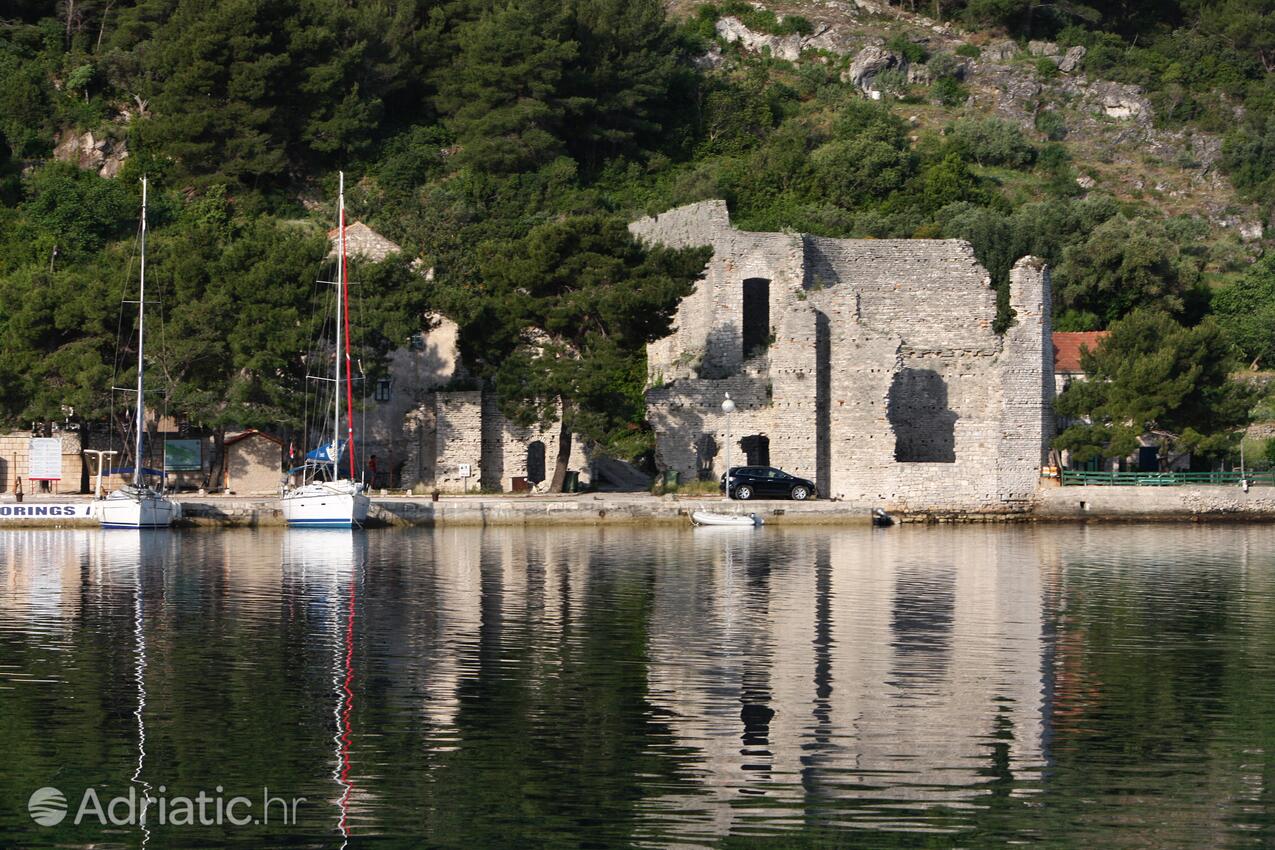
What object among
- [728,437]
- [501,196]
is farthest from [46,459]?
[501,196]

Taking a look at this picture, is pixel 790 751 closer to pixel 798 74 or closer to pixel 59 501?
pixel 59 501

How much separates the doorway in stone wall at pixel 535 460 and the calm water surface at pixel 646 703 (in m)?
14.3

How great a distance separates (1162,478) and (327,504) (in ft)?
61.6

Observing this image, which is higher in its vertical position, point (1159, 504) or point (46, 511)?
point (1159, 504)

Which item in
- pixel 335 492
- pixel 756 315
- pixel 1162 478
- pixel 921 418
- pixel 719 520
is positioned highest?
pixel 756 315

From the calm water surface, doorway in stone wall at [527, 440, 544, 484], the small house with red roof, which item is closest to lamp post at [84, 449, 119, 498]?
the calm water surface

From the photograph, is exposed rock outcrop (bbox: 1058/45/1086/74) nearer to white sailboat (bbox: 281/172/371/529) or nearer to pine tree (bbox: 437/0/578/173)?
pine tree (bbox: 437/0/578/173)

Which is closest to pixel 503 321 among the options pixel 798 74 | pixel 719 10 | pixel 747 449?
pixel 747 449

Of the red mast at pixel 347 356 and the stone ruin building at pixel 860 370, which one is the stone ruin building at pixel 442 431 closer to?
the red mast at pixel 347 356

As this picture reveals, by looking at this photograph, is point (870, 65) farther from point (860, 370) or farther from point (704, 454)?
point (704, 454)

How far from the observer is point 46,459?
40.5 m

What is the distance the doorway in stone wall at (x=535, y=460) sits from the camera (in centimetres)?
4439

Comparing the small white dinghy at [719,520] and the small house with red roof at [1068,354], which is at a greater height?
the small house with red roof at [1068,354]

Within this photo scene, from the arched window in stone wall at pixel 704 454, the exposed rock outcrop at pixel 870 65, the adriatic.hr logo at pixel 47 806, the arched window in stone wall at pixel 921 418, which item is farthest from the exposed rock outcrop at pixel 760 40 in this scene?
the adriatic.hr logo at pixel 47 806
